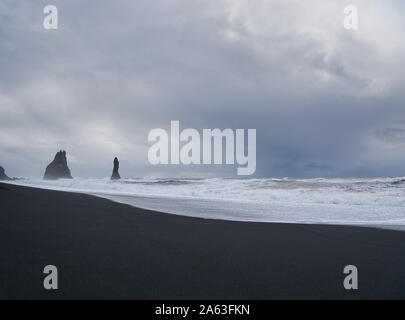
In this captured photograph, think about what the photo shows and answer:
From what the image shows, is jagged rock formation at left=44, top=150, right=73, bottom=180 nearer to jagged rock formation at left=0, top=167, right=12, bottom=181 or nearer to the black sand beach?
jagged rock formation at left=0, top=167, right=12, bottom=181

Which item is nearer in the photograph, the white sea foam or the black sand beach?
the black sand beach

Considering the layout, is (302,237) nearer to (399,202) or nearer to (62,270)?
(62,270)

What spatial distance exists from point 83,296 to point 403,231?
6549 mm

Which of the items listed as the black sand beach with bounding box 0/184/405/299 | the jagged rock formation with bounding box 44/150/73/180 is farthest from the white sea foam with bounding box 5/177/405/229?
the jagged rock formation with bounding box 44/150/73/180

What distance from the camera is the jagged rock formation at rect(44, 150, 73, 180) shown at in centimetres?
8944

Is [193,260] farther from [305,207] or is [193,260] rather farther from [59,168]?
[59,168]

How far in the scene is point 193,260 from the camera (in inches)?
164

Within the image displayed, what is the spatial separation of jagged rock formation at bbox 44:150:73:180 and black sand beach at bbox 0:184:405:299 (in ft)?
294

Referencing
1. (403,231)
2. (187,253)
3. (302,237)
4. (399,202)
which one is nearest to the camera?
(187,253)

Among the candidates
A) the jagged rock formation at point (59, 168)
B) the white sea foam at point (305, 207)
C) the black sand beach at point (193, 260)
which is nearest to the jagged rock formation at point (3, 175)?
the jagged rock formation at point (59, 168)

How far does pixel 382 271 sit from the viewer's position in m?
3.92

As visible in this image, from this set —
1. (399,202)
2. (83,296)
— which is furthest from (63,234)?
(399,202)

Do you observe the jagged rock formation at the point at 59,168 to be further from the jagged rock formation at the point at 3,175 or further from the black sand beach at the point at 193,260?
the black sand beach at the point at 193,260
